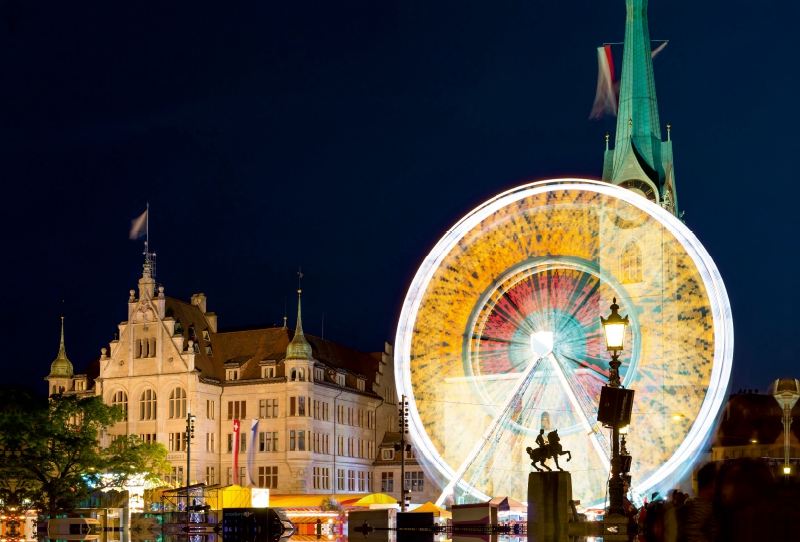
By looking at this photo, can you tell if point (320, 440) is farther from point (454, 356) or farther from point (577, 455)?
point (454, 356)

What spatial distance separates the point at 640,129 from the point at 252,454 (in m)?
39.6

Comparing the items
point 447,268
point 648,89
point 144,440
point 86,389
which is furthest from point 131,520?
point 648,89

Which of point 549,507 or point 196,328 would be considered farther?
point 196,328

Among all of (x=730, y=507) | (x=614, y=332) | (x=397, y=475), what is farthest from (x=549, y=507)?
(x=397, y=475)

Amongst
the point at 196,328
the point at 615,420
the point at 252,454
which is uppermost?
the point at 196,328

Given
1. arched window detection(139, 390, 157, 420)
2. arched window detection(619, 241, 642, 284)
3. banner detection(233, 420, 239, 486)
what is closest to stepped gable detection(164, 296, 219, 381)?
arched window detection(139, 390, 157, 420)

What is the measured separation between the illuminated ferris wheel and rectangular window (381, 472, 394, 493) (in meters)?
44.0

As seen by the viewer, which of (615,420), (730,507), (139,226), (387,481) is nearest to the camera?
(730,507)

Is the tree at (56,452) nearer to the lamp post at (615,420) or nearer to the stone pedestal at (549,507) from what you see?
the stone pedestal at (549,507)

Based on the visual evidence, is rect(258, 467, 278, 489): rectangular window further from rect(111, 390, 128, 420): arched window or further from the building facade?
rect(111, 390, 128, 420): arched window

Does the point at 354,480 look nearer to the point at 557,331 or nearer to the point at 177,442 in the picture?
the point at 177,442

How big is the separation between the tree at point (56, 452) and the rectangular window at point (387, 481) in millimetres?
Answer: 29888

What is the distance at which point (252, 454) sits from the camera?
8900 cm

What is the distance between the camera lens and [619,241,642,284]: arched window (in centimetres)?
4516
